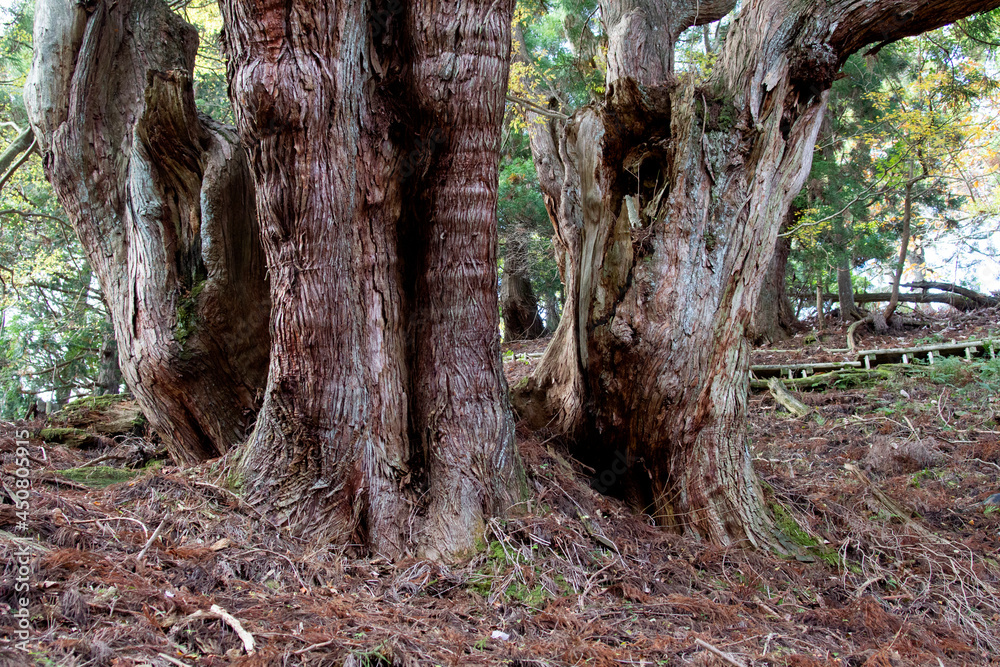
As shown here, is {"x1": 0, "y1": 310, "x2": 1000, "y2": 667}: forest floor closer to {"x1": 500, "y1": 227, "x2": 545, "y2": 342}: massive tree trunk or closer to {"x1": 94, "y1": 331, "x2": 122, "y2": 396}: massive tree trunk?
{"x1": 94, "y1": 331, "x2": 122, "y2": 396}: massive tree trunk

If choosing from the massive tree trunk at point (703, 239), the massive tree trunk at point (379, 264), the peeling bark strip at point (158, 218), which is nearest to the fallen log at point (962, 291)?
the massive tree trunk at point (703, 239)

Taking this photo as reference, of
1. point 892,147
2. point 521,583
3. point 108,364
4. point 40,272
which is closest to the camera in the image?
point 521,583

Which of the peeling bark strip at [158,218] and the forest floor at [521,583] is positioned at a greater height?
the peeling bark strip at [158,218]

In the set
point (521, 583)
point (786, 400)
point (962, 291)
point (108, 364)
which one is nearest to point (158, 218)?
point (521, 583)

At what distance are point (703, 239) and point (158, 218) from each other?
10.6ft

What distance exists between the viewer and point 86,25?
3.96m

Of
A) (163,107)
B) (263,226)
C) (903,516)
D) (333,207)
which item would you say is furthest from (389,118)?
(903,516)

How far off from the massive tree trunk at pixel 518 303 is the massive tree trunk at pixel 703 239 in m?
7.04

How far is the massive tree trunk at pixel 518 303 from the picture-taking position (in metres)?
11.1

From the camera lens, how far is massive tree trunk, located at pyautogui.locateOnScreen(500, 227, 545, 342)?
438 inches

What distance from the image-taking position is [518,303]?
11984 millimetres

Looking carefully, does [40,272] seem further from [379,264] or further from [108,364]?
[379,264]

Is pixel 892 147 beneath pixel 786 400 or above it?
above

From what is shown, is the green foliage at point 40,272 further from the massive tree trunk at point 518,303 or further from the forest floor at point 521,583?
the massive tree trunk at point 518,303
